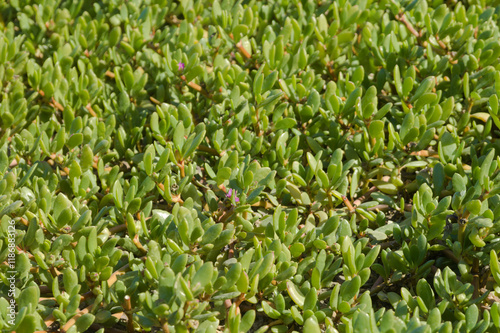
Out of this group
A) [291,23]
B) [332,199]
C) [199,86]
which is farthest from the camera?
[291,23]

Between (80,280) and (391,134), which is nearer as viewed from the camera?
(80,280)

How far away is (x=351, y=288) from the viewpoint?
5.09 ft

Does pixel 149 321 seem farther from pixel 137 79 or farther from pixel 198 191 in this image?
pixel 137 79

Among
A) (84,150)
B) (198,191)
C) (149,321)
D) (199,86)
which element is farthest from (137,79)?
(149,321)

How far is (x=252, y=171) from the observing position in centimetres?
183

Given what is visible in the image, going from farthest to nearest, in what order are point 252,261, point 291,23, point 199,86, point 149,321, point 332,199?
point 291,23 < point 199,86 < point 332,199 < point 252,261 < point 149,321

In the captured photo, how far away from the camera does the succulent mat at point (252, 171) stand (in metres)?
1.57

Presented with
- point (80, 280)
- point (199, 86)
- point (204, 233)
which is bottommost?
point (80, 280)

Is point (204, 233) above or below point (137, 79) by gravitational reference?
below

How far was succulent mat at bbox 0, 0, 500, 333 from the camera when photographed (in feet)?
5.15

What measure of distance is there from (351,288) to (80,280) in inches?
28.9

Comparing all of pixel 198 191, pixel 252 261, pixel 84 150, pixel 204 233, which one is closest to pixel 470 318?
pixel 252 261

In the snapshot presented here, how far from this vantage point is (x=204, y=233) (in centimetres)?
165

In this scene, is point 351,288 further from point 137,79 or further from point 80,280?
point 137,79
